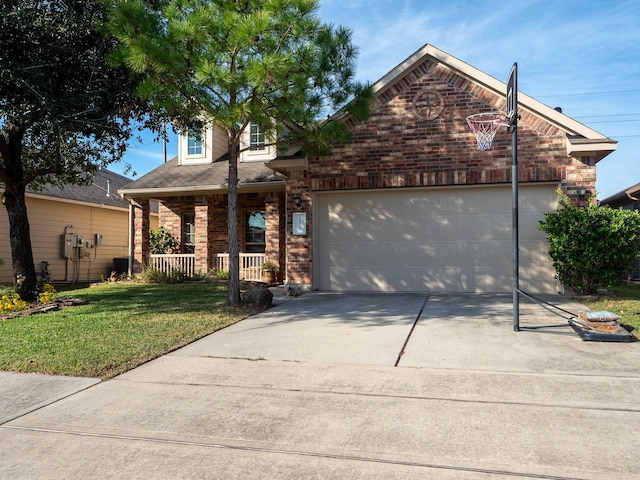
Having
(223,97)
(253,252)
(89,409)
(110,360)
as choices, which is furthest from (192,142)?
(89,409)

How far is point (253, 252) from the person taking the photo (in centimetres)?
1488

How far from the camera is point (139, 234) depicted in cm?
1530

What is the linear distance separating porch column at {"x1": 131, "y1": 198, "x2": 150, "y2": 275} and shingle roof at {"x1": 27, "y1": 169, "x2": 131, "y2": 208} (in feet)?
2.19

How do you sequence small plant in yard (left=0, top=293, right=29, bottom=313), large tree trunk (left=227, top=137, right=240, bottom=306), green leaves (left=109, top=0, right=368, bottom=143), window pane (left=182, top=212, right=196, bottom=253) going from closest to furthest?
green leaves (left=109, top=0, right=368, bottom=143) → small plant in yard (left=0, top=293, right=29, bottom=313) → large tree trunk (left=227, top=137, right=240, bottom=306) → window pane (left=182, top=212, right=196, bottom=253)

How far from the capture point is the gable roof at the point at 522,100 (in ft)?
31.3

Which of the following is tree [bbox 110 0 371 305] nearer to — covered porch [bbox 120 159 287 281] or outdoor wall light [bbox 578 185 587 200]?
covered porch [bbox 120 159 287 281]

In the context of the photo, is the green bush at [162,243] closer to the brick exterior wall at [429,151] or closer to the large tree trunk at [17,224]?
the large tree trunk at [17,224]

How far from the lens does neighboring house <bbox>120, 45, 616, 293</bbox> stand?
10156 mm

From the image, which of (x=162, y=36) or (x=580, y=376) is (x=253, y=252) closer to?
(x=162, y=36)

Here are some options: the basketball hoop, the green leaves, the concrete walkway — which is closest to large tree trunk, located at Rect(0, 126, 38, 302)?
the green leaves

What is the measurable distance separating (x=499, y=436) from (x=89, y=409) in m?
3.35

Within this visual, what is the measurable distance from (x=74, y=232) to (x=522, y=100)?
1614cm

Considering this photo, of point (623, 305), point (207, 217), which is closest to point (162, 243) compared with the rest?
point (207, 217)

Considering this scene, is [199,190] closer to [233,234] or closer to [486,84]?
[233,234]
